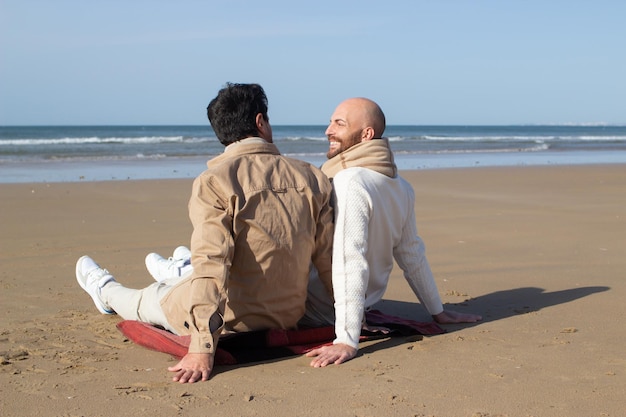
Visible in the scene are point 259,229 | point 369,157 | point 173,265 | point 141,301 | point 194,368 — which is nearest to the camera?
point 194,368

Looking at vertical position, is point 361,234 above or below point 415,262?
above

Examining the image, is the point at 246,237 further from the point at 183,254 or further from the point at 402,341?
the point at 183,254

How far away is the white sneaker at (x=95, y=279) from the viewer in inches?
177

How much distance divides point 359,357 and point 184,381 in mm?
834

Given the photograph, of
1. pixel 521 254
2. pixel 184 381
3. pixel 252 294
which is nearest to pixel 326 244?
pixel 252 294

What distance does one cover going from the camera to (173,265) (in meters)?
4.69

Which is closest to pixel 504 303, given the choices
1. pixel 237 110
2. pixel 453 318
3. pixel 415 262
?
pixel 453 318

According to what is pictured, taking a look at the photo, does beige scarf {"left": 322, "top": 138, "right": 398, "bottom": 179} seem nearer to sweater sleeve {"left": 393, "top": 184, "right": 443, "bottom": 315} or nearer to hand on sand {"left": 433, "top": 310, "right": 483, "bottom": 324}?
sweater sleeve {"left": 393, "top": 184, "right": 443, "bottom": 315}

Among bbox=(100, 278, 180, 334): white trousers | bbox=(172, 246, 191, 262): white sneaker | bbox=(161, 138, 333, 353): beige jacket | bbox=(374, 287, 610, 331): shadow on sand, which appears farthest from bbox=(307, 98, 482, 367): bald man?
bbox=(172, 246, 191, 262): white sneaker

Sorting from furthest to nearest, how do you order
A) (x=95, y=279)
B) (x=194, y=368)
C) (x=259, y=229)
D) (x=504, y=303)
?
1. (x=504, y=303)
2. (x=95, y=279)
3. (x=259, y=229)
4. (x=194, y=368)

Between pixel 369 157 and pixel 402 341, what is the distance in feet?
3.08

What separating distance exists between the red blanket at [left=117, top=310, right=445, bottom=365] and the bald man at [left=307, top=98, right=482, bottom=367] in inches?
5.9

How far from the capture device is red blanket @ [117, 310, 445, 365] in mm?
3564

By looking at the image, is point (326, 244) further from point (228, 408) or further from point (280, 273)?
point (228, 408)
